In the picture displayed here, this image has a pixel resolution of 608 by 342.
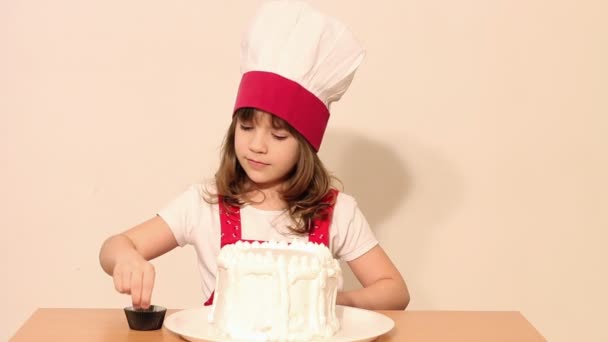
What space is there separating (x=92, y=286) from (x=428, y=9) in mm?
975

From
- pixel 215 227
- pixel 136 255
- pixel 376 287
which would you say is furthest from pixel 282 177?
pixel 136 255

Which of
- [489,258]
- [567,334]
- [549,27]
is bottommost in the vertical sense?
[567,334]

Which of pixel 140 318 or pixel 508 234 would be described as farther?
pixel 508 234

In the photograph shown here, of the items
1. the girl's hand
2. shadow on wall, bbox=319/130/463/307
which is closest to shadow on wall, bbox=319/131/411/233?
shadow on wall, bbox=319/130/463/307

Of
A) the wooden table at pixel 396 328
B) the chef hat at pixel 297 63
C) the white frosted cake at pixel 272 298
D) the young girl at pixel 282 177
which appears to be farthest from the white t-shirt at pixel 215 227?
the white frosted cake at pixel 272 298

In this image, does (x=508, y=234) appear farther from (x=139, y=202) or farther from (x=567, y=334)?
(x=139, y=202)

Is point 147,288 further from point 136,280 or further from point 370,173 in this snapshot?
point 370,173

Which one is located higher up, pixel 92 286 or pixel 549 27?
pixel 549 27

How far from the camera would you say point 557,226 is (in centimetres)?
223

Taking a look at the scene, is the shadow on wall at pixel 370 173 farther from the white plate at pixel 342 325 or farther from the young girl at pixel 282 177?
the white plate at pixel 342 325

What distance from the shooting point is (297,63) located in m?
1.49

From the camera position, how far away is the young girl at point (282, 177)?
1486 millimetres

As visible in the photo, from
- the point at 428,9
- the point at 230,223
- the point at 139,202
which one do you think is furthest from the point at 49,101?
the point at 428,9

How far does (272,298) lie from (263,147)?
0.48 metres
